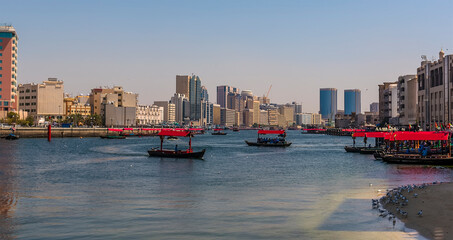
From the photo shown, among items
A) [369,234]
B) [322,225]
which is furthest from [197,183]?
[369,234]

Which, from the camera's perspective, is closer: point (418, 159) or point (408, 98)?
point (418, 159)

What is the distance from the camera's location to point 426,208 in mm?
33281

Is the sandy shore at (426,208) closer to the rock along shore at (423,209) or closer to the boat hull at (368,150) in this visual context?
the rock along shore at (423,209)

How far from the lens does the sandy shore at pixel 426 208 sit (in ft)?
91.1

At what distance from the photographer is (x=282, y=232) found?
95.8 ft

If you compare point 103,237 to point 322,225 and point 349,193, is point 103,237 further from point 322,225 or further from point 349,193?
point 349,193

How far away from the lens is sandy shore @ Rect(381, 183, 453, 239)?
91.1 feet

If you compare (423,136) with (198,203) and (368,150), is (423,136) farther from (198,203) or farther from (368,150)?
(198,203)

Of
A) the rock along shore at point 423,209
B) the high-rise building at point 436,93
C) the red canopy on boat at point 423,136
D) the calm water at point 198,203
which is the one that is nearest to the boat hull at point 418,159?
the red canopy on boat at point 423,136

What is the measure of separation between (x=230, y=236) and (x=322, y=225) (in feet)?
20.6

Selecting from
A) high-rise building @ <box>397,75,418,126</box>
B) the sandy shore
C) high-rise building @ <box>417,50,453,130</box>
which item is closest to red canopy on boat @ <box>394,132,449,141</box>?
the sandy shore

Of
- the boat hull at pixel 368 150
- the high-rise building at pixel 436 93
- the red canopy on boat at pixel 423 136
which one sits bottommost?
the boat hull at pixel 368 150

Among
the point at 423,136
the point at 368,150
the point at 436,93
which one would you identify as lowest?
the point at 368,150

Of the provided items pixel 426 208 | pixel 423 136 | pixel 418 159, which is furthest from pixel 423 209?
pixel 423 136
